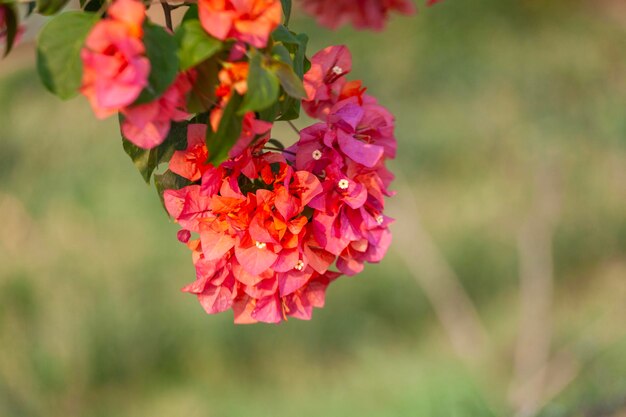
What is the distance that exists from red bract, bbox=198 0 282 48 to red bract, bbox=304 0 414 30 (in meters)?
0.49

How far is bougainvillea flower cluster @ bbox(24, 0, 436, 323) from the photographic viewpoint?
0.42m

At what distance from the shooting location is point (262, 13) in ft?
1.50

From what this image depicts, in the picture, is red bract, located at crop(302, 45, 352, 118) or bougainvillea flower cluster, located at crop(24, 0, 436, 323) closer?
bougainvillea flower cluster, located at crop(24, 0, 436, 323)

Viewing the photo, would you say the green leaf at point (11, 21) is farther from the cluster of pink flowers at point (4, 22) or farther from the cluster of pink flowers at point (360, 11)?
the cluster of pink flowers at point (360, 11)

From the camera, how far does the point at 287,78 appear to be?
455 mm

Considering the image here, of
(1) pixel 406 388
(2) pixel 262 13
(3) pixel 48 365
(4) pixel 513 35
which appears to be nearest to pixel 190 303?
(3) pixel 48 365

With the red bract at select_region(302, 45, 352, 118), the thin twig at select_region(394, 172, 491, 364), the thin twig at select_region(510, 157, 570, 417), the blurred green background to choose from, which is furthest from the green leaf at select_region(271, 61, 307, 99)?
the thin twig at select_region(394, 172, 491, 364)

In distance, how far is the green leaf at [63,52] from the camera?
1.37 ft

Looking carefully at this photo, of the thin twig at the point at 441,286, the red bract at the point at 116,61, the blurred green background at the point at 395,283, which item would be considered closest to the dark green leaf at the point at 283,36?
the red bract at the point at 116,61

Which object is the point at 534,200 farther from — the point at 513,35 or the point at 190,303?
the point at 513,35

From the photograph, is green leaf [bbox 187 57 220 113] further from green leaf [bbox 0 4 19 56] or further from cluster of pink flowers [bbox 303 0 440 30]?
cluster of pink flowers [bbox 303 0 440 30]

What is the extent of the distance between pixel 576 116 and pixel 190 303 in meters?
1.53

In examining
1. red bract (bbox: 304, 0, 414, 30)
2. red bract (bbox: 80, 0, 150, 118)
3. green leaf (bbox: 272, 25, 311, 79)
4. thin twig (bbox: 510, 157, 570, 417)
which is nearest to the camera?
red bract (bbox: 80, 0, 150, 118)

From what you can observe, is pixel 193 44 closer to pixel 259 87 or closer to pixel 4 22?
pixel 259 87
